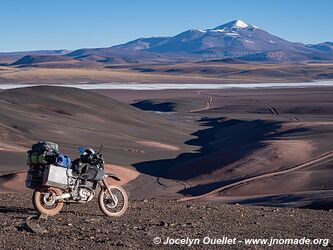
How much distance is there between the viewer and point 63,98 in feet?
172

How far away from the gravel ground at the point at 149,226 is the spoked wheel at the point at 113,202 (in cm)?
12

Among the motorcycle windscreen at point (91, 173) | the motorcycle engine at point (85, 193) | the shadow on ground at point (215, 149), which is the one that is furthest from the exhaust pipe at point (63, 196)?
the shadow on ground at point (215, 149)

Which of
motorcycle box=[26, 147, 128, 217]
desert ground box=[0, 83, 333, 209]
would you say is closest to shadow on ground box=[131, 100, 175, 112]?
desert ground box=[0, 83, 333, 209]

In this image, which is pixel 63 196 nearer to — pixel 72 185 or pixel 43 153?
pixel 72 185

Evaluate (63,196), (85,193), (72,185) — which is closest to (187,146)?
(85,193)

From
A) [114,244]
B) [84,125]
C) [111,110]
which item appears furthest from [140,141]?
[114,244]

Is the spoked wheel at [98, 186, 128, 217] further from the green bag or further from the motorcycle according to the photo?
the green bag

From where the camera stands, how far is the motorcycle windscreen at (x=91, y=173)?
10.2 m

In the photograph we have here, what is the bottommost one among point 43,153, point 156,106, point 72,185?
point 156,106

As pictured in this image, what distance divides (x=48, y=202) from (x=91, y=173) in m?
0.72

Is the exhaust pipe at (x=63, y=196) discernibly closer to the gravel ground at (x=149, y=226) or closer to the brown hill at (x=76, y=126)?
the gravel ground at (x=149, y=226)

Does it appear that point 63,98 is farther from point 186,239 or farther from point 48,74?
point 48,74

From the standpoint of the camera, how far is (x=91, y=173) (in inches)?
402

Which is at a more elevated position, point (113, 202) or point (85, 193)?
point (85, 193)
